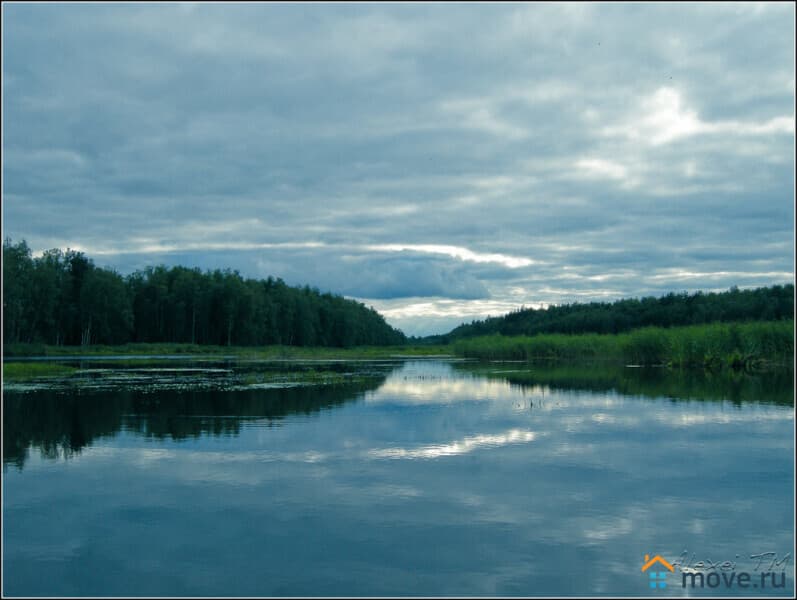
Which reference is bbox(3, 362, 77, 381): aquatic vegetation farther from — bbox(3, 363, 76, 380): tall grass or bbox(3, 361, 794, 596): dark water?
bbox(3, 361, 794, 596): dark water

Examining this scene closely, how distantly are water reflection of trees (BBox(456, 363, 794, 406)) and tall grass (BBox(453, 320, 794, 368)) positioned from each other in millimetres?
3833

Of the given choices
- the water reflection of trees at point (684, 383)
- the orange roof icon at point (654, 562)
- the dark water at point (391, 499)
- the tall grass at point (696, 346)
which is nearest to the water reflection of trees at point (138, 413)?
the dark water at point (391, 499)

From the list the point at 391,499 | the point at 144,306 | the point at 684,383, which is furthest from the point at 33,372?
the point at 144,306

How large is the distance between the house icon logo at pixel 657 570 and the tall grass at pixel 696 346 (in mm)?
39329

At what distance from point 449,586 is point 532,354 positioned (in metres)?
62.3

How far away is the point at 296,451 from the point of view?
15.8m

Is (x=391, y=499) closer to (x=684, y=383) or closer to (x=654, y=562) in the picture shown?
(x=654, y=562)

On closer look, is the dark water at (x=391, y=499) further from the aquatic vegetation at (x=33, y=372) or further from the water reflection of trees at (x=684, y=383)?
the aquatic vegetation at (x=33, y=372)

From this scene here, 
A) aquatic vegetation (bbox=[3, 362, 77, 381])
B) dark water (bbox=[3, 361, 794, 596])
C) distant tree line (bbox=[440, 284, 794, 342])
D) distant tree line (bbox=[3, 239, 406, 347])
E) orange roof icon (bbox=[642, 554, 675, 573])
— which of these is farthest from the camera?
distant tree line (bbox=[440, 284, 794, 342])

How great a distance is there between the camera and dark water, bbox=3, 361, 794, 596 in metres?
8.33

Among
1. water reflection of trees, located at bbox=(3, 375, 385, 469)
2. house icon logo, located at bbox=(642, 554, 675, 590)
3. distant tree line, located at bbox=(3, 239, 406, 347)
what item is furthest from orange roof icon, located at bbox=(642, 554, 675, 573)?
distant tree line, located at bbox=(3, 239, 406, 347)

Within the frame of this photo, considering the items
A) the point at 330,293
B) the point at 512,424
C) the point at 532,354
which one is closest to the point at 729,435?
the point at 512,424

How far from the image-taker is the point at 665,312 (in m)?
110

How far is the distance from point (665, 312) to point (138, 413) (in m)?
102
